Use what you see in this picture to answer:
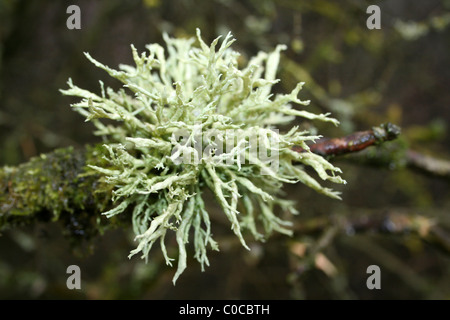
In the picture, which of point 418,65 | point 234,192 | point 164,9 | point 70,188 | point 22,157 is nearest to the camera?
point 234,192

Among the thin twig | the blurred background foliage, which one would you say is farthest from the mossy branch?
the blurred background foliage

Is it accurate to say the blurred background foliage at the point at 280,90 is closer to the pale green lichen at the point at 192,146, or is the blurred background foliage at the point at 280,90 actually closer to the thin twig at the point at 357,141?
the thin twig at the point at 357,141

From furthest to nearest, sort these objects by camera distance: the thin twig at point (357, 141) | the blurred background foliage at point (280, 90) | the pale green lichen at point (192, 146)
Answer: the blurred background foliage at point (280, 90), the thin twig at point (357, 141), the pale green lichen at point (192, 146)

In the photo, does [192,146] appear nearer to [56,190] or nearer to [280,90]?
[56,190]

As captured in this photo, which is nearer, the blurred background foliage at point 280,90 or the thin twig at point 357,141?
the thin twig at point 357,141

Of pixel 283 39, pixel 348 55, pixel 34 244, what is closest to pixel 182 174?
pixel 283 39

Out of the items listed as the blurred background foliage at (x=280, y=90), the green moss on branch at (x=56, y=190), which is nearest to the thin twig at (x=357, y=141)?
the green moss on branch at (x=56, y=190)

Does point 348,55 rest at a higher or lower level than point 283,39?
higher

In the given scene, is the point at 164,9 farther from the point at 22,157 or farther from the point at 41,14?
the point at 22,157
